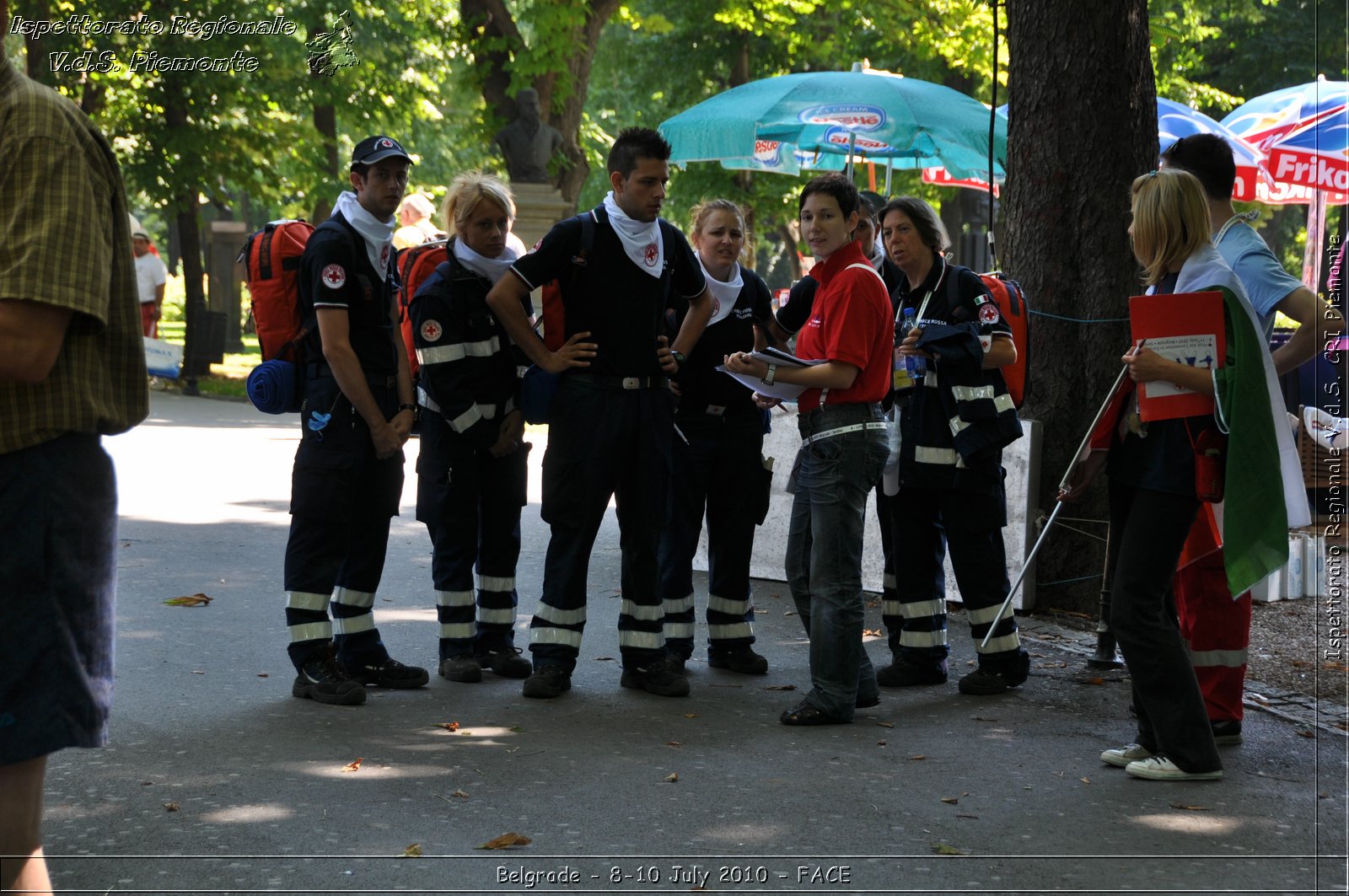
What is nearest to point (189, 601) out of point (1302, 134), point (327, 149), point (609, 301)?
point (609, 301)

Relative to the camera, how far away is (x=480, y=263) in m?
6.15

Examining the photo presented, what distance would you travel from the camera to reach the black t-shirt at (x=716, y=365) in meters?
6.61

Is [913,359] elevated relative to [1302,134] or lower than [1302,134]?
lower

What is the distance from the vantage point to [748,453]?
670cm

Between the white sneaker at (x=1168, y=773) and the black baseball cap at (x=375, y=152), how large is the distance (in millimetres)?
3668

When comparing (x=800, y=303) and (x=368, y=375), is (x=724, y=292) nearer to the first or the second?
(x=800, y=303)

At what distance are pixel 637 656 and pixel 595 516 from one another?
645 millimetres

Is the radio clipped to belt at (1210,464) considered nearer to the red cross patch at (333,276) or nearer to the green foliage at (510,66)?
the red cross patch at (333,276)

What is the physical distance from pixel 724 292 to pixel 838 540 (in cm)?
158

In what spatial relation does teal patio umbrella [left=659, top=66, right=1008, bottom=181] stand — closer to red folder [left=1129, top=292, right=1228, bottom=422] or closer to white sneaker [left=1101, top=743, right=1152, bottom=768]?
red folder [left=1129, top=292, right=1228, bottom=422]

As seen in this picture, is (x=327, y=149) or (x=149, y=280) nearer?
(x=149, y=280)

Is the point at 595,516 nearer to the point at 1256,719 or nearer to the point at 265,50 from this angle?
the point at 1256,719

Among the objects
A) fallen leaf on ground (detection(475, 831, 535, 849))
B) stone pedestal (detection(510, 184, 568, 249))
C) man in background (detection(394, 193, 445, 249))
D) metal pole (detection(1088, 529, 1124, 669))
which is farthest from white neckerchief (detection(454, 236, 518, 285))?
stone pedestal (detection(510, 184, 568, 249))

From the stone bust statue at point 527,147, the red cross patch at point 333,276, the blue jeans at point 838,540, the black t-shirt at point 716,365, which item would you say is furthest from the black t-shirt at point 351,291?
the stone bust statue at point 527,147
